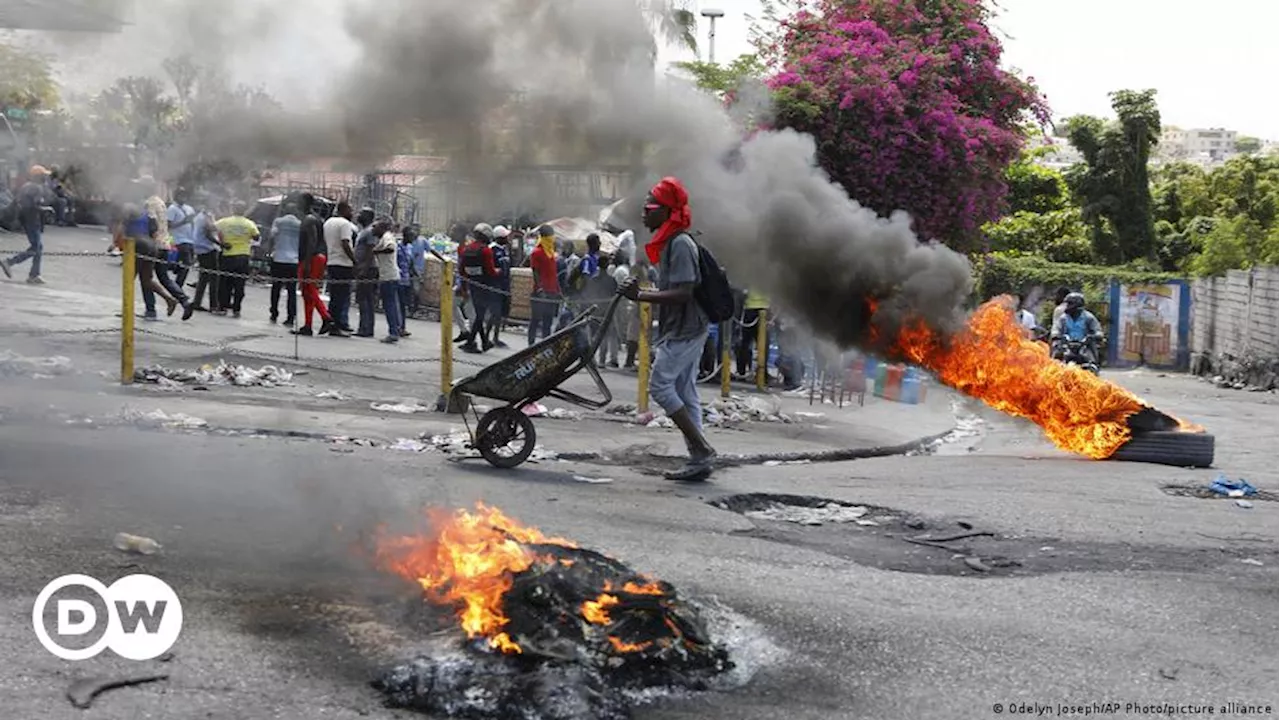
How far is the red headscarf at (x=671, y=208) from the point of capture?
8734 mm

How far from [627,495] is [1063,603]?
2.89 m

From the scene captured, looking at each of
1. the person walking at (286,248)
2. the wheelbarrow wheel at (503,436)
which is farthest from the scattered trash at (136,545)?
the person walking at (286,248)

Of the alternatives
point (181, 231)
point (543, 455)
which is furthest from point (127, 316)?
point (543, 455)

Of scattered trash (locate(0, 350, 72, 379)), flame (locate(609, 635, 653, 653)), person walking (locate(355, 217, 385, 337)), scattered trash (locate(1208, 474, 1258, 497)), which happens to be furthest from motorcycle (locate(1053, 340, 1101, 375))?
flame (locate(609, 635, 653, 653))

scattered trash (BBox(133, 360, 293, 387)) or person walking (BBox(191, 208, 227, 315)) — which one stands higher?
person walking (BBox(191, 208, 227, 315))

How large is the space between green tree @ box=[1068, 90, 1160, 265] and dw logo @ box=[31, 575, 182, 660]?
3502 cm

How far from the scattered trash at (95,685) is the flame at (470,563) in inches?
42.5

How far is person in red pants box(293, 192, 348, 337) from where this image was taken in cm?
1405

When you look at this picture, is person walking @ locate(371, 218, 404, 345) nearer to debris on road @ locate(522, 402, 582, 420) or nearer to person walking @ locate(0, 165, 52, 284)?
person walking @ locate(0, 165, 52, 284)

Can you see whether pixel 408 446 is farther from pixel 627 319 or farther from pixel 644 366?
pixel 627 319

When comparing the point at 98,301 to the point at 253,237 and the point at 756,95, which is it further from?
the point at 756,95

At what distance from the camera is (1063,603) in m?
6.02

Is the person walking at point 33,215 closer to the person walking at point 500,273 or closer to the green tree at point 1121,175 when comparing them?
the person walking at point 500,273

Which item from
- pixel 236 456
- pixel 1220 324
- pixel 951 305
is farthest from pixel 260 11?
pixel 1220 324
